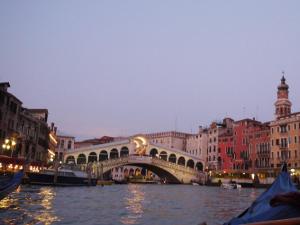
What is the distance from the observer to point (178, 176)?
45312 mm

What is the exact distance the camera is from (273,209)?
11.1ft

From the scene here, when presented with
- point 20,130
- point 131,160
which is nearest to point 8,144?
point 20,130

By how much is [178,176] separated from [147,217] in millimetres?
35817

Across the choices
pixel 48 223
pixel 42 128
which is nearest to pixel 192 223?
pixel 48 223

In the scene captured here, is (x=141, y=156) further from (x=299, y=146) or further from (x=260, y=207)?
(x=260, y=207)

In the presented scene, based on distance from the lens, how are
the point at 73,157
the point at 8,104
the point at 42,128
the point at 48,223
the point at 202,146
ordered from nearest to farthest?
the point at 48,223
the point at 8,104
the point at 42,128
the point at 73,157
the point at 202,146

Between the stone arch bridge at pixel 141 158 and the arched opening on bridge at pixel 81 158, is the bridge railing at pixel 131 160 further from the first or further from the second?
the arched opening on bridge at pixel 81 158

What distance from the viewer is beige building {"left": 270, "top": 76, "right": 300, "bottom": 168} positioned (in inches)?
1499

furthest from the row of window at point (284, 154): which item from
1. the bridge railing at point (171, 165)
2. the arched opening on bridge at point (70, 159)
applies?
the arched opening on bridge at point (70, 159)

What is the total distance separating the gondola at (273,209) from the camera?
3109mm

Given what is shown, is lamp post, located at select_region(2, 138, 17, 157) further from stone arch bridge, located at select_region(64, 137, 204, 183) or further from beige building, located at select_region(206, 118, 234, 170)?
beige building, located at select_region(206, 118, 234, 170)

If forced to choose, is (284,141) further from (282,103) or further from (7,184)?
(7,184)

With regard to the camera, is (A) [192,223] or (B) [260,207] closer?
(B) [260,207]

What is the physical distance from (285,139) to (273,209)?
37.9 meters
